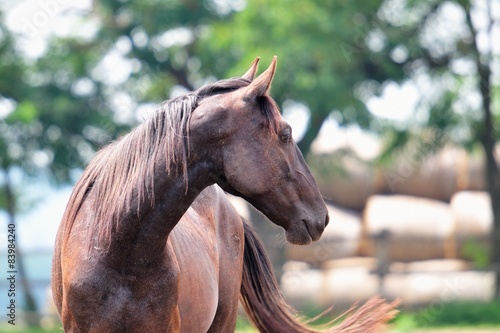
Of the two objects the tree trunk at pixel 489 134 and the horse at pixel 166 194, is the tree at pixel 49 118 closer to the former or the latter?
the tree trunk at pixel 489 134

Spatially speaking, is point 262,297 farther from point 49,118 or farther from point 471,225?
point 471,225

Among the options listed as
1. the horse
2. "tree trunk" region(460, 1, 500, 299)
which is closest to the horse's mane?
the horse

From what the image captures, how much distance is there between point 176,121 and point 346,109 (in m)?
9.75

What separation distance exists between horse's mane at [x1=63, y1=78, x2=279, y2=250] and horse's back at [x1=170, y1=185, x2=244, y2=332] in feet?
1.43

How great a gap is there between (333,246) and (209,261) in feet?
37.0

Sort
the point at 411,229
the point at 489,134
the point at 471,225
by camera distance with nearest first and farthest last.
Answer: the point at 489,134 < the point at 471,225 < the point at 411,229

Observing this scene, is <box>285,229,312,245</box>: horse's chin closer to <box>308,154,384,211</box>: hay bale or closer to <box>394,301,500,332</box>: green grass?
<box>394,301,500,332</box>: green grass

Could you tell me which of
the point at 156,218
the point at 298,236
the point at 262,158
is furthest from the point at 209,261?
the point at 262,158

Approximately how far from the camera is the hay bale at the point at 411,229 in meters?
15.7

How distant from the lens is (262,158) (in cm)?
335

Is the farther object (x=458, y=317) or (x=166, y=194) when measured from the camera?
(x=458, y=317)

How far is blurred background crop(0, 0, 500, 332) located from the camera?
12.9 meters

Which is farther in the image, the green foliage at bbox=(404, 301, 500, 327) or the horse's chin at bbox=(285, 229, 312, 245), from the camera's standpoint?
the green foliage at bbox=(404, 301, 500, 327)

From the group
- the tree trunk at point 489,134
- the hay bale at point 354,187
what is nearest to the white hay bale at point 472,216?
the tree trunk at point 489,134
